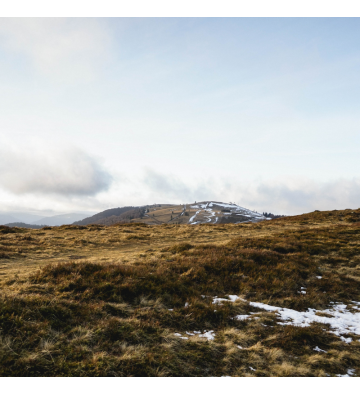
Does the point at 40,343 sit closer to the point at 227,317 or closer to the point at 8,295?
the point at 8,295

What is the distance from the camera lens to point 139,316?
7.09 meters

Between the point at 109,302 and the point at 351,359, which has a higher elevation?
the point at 109,302

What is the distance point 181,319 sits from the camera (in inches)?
291

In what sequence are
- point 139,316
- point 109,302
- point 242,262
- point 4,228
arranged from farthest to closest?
point 4,228 < point 242,262 < point 109,302 < point 139,316

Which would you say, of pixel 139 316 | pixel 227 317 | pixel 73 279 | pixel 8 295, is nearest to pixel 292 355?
pixel 227 317

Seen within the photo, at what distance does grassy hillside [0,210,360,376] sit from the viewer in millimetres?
4984

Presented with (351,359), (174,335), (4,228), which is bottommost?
(351,359)

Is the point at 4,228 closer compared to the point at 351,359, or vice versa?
the point at 351,359

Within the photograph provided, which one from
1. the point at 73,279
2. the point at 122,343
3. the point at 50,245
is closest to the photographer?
the point at 122,343

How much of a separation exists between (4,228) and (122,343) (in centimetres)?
3097

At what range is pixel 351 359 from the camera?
5.98 m

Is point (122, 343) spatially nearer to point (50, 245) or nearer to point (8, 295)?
point (8, 295)

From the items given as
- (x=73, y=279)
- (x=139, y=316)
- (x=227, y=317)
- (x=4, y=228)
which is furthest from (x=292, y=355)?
(x=4, y=228)

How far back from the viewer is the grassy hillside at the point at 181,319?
4.98m
